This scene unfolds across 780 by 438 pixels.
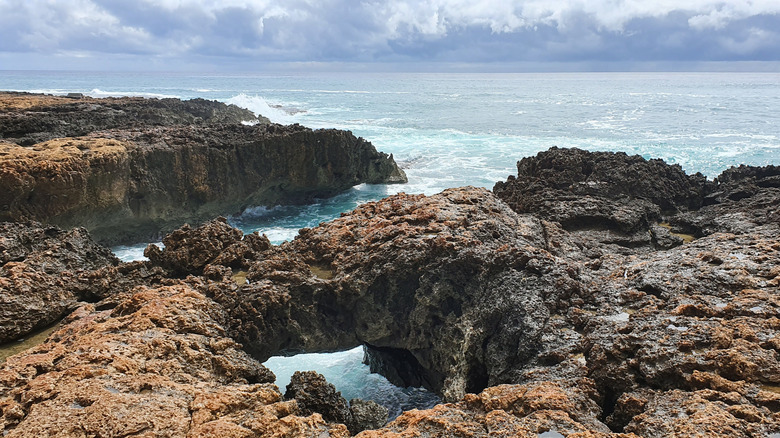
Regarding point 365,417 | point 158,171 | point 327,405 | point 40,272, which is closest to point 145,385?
point 327,405

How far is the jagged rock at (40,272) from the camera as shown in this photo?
6.11 m

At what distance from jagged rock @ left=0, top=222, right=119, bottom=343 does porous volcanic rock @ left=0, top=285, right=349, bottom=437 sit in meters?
0.83

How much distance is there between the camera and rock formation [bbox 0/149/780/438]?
4.16 m

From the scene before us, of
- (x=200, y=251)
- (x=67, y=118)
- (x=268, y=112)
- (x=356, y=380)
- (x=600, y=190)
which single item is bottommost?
(x=356, y=380)

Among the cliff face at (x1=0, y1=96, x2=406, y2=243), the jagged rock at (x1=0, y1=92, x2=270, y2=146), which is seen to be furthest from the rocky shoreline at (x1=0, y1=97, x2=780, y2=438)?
the jagged rock at (x1=0, y1=92, x2=270, y2=146)

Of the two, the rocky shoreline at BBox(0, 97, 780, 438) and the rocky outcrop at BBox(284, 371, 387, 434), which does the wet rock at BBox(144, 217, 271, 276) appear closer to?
the rocky shoreline at BBox(0, 97, 780, 438)

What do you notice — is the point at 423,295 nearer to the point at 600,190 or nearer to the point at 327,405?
the point at 327,405

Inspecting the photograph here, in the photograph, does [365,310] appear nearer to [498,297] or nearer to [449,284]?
[449,284]

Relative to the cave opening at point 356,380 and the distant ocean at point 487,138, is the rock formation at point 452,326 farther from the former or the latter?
the distant ocean at point 487,138

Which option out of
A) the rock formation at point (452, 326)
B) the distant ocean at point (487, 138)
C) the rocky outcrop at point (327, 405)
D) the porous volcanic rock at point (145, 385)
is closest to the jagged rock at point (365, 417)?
the rocky outcrop at point (327, 405)

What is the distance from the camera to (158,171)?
52.5 ft

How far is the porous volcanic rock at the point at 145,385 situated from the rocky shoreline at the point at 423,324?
2cm

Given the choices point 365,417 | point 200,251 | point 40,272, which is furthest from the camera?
point 200,251

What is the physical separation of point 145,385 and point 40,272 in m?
3.77
